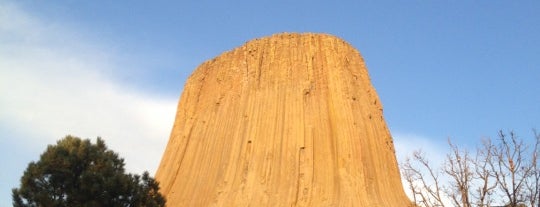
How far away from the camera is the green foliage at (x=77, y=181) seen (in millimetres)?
22484

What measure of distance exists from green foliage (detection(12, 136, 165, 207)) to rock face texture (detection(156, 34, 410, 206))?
409 centimetres

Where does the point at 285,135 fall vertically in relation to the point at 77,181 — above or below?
above

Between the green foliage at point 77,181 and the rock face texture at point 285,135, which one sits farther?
the rock face texture at point 285,135

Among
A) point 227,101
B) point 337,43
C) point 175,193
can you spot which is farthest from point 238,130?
point 337,43

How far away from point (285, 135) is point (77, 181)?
9222 mm

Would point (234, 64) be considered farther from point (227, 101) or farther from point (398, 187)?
point (398, 187)

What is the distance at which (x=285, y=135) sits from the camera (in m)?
26.6

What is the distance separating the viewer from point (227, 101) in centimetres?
3027

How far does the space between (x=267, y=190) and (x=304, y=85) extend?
6.22 m

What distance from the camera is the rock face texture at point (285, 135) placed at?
2497 cm

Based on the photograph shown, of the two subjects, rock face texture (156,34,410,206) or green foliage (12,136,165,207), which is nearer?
green foliage (12,136,165,207)

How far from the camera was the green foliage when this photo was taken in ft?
73.8

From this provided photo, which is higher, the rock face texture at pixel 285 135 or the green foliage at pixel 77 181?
the rock face texture at pixel 285 135

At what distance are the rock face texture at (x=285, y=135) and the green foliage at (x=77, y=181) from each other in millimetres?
4090
